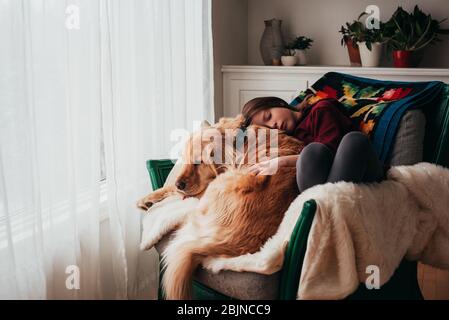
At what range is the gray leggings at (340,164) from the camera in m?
1.54

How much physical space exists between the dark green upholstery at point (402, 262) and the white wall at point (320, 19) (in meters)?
1.31

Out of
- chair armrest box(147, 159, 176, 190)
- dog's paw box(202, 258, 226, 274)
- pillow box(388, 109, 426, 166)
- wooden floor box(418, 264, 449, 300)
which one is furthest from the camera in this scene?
wooden floor box(418, 264, 449, 300)

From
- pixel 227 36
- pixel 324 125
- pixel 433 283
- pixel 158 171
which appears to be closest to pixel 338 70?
pixel 227 36

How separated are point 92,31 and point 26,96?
42 cm

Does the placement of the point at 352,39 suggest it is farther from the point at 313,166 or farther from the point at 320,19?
the point at 313,166

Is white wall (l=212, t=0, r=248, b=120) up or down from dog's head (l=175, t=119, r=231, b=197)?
up

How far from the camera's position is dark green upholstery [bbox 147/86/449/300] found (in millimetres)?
1430

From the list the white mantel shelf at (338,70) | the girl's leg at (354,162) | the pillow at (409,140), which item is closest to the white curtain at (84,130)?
the white mantel shelf at (338,70)

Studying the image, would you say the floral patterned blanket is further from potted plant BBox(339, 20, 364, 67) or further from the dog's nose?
potted plant BBox(339, 20, 364, 67)

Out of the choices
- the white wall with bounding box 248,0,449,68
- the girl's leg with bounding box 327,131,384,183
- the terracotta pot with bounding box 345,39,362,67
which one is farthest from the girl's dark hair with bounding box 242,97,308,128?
the white wall with bounding box 248,0,449,68

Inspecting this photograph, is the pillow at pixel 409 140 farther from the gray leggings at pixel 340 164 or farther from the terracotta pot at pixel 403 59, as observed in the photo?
the terracotta pot at pixel 403 59

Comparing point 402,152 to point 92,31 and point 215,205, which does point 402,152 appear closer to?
point 215,205

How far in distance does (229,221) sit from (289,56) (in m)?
1.79

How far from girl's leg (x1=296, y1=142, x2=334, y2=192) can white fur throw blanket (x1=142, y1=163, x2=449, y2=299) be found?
0.17ft
